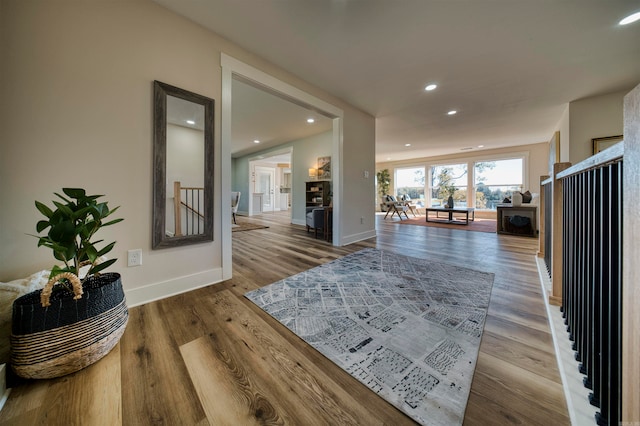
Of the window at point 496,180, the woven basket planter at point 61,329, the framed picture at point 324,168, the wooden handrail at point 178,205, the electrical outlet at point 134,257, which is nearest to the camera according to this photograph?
the woven basket planter at point 61,329

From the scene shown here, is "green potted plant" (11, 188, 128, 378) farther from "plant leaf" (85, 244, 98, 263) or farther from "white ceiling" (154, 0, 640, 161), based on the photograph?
"white ceiling" (154, 0, 640, 161)

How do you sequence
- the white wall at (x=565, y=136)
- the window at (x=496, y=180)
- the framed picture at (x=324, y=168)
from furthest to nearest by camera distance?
1. the window at (x=496, y=180)
2. the framed picture at (x=324, y=168)
3. the white wall at (x=565, y=136)

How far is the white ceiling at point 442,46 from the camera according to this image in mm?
1812

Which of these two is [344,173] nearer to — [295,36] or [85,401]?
[295,36]

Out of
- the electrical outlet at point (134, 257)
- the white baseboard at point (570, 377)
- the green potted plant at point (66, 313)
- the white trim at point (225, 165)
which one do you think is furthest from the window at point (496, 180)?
the green potted plant at point (66, 313)

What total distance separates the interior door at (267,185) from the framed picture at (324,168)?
502cm

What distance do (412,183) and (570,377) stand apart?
946 cm

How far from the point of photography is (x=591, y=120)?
358cm

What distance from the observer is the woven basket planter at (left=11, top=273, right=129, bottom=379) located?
0.95 m

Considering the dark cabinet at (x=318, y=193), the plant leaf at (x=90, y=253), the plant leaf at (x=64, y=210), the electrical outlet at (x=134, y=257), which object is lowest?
the electrical outlet at (x=134, y=257)

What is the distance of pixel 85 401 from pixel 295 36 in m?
2.84

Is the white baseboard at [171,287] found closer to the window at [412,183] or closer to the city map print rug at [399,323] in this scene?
the city map print rug at [399,323]

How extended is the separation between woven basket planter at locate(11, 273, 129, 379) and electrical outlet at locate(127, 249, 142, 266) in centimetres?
54

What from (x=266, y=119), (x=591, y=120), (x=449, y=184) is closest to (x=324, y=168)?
(x=266, y=119)
